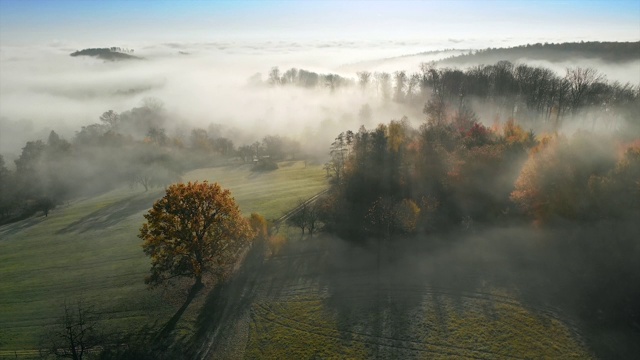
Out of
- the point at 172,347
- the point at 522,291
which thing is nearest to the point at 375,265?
the point at 522,291

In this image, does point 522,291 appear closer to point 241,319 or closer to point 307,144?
point 241,319

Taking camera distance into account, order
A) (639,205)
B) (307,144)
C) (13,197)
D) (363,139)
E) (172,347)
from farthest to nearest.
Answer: (307,144), (13,197), (363,139), (639,205), (172,347)

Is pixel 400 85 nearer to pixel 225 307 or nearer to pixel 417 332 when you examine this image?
pixel 225 307

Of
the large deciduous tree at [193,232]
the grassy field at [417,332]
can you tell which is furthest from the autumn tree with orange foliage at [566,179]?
the large deciduous tree at [193,232]

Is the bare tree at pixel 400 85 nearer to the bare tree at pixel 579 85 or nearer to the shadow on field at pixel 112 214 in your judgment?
the bare tree at pixel 579 85

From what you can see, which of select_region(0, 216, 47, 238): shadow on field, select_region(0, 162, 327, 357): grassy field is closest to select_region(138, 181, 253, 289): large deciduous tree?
select_region(0, 162, 327, 357): grassy field

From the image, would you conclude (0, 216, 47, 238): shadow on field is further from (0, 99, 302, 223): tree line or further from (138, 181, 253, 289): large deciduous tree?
(138, 181, 253, 289): large deciduous tree

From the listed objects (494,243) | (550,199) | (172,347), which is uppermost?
(550,199)
